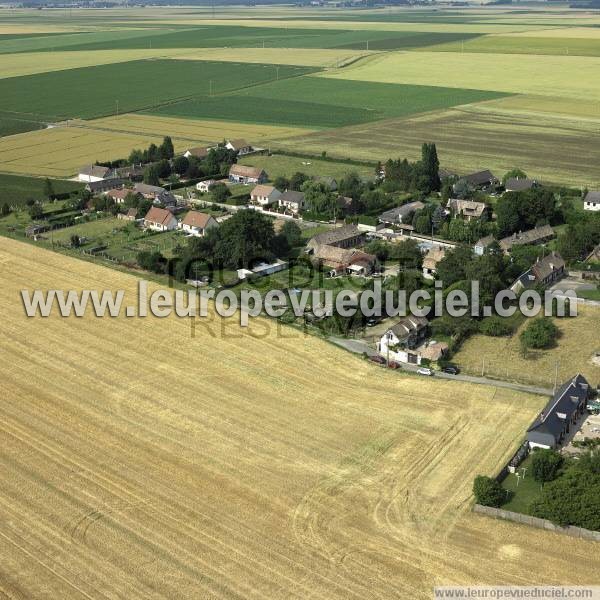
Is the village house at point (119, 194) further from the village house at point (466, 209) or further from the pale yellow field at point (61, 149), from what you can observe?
the village house at point (466, 209)

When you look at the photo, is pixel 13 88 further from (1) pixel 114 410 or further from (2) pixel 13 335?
(1) pixel 114 410

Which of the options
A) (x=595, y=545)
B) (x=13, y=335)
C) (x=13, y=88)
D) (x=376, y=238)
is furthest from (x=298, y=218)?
(x=13, y=88)

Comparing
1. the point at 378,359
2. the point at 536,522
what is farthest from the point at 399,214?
the point at 536,522

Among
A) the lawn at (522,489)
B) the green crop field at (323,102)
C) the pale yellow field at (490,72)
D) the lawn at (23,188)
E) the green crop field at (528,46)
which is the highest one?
the lawn at (522,489)

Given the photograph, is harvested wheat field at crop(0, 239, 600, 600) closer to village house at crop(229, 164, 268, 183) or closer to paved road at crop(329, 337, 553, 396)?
paved road at crop(329, 337, 553, 396)

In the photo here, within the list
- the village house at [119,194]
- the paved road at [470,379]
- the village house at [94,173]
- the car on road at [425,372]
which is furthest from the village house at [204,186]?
the car on road at [425,372]
